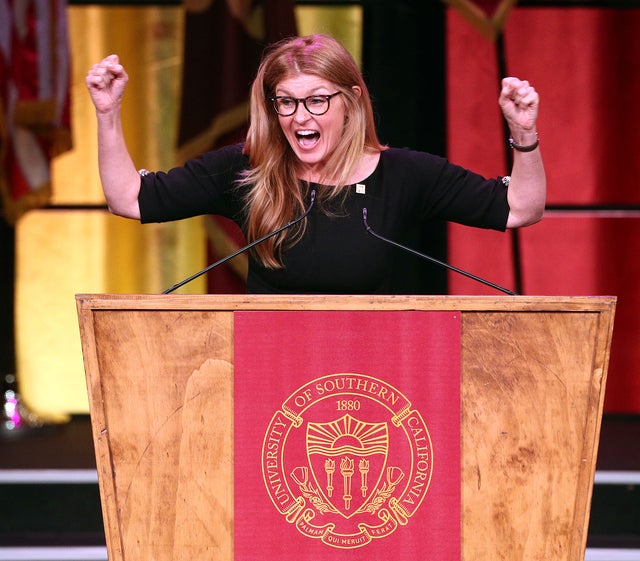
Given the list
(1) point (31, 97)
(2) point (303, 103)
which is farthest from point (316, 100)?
(1) point (31, 97)

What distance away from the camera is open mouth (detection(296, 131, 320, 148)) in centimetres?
185

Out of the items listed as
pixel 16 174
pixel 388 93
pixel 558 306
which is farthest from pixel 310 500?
pixel 16 174

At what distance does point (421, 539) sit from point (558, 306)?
16.7 inches

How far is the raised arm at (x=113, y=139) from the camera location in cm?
175

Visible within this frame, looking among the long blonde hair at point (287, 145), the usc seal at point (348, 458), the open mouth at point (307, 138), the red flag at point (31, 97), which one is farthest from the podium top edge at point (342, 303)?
the red flag at point (31, 97)

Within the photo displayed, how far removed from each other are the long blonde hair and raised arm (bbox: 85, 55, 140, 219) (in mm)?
226

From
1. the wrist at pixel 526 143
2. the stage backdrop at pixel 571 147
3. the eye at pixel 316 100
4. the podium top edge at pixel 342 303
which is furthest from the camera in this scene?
the stage backdrop at pixel 571 147

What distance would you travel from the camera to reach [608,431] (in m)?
3.98

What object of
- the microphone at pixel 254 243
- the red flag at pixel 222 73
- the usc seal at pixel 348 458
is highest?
the red flag at pixel 222 73

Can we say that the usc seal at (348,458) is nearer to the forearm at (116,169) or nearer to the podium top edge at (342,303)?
the podium top edge at (342,303)

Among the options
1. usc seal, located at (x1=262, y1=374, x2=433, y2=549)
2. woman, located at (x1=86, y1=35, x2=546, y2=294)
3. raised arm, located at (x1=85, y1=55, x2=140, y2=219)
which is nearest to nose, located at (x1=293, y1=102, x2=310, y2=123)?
woman, located at (x1=86, y1=35, x2=546, y2=294)

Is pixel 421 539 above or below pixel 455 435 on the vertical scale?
below

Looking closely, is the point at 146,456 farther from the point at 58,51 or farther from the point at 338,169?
the point at 58,51

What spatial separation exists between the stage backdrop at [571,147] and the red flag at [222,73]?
0.82 m
